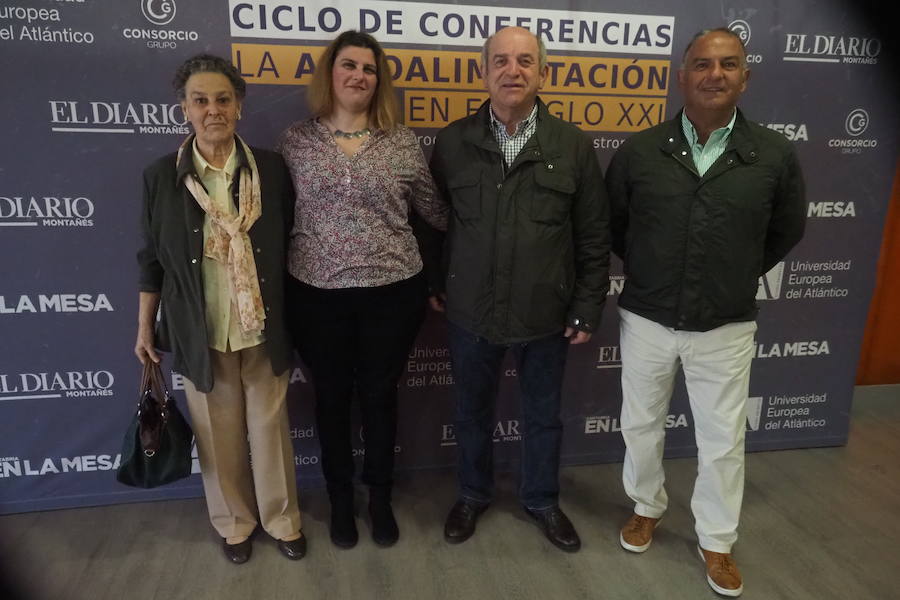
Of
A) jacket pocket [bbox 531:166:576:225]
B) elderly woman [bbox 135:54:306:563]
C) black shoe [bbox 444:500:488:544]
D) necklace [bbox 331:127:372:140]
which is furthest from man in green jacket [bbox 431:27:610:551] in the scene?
elderly woman [bbox 135:54:306:563]

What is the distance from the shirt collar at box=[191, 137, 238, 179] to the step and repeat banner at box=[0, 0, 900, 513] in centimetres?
49

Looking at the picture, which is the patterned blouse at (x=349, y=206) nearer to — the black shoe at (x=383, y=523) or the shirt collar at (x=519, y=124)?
the shirt collar at (x=519, y=124)

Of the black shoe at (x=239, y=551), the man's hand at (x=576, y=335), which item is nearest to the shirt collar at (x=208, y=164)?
the man's hand at (x=576, y=335)

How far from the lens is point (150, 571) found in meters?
2.11

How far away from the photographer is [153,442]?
201cm

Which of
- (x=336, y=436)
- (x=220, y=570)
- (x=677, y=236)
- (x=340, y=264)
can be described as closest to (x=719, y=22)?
(x=677, y=236)

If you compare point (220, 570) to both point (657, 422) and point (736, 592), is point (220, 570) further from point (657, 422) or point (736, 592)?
point (736, 592)

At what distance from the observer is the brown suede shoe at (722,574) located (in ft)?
6.59

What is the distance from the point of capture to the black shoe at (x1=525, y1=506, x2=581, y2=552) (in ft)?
7.27

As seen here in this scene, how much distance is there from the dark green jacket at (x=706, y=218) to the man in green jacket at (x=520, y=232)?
0.14 m

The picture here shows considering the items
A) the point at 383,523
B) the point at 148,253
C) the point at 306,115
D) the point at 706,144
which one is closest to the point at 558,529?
the point at 383,523

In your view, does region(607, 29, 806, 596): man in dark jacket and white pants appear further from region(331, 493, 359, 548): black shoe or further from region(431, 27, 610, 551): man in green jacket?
region(331, 493, 359, 548): black shoe

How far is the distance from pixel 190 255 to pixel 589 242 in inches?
49.1

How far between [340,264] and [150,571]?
1278 mm
